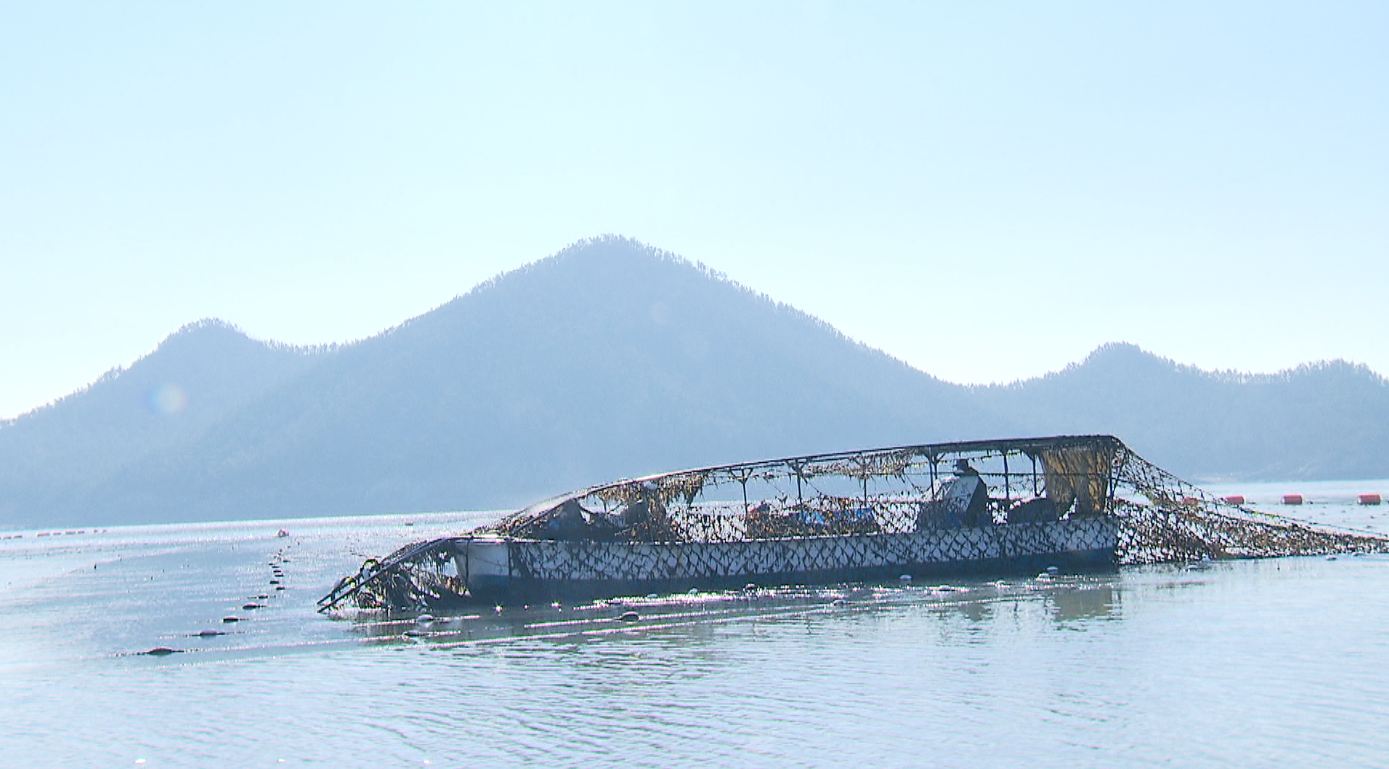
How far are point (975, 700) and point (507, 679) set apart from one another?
15459 mm

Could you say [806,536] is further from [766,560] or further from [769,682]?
[769,682]

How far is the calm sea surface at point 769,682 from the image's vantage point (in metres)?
31.8

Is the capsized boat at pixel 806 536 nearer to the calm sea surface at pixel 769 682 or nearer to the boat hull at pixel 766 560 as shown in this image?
the boat hull at pixel 766 560

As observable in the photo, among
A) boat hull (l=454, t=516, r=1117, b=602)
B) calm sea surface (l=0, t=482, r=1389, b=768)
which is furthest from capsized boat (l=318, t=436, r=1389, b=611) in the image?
calm sea surface (l=0, t=482, r=1389, b=768)

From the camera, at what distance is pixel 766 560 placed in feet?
220

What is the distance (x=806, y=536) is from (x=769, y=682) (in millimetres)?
29650

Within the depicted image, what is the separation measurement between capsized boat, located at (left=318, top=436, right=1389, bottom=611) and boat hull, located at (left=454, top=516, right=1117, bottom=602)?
0.05 meters

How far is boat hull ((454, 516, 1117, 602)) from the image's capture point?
208 feet

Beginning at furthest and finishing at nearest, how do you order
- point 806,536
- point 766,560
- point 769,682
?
point 806,536, point 766,560, point 769,682

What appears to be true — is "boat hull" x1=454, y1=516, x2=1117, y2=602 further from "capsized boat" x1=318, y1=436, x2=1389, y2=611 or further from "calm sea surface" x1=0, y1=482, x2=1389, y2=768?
"calm sea surface" x1=0, y1=482, x2=1389, y2=768

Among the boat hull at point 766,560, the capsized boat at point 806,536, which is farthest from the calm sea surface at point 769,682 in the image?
the capsized boat at point 806,536

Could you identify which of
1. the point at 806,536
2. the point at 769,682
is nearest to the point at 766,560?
the point at 806,536

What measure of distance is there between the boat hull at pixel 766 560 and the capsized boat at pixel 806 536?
5 cm

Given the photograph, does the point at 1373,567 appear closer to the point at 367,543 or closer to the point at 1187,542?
the point at 1187,542
